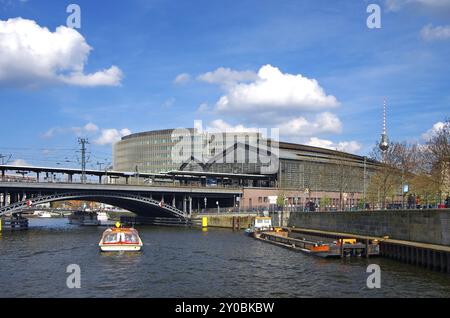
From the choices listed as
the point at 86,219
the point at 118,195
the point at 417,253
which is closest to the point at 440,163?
the point at 417,253

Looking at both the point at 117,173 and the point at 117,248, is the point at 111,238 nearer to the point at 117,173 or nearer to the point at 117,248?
→ the point at 117,248

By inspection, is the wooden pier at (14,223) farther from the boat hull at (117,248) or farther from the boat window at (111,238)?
the boat hull at (117,248)

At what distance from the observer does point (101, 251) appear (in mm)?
60250

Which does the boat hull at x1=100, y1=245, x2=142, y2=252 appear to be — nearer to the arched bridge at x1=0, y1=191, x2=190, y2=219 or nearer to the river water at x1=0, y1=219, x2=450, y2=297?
the river water at x1=0, y1=219, x2=450, y2=297

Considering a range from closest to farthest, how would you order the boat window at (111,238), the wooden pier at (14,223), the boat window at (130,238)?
the boat window at (111,238), the boat window at (130,238), the wooden pier at (14,223)

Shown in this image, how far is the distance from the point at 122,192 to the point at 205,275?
80.6m

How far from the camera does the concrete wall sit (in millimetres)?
46250

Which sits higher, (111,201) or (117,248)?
(111,201)

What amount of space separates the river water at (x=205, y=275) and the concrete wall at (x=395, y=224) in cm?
401

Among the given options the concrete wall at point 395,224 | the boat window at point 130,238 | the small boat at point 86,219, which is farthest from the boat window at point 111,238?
the small boat at point 86,219

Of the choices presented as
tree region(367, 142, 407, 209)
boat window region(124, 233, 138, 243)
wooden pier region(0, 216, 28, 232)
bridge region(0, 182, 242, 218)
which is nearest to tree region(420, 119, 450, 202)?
tree region(367, 142, 407, 209)

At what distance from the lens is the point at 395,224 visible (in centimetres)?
5522

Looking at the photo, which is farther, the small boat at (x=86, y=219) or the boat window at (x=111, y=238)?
the small boat at (x=86, y=219)

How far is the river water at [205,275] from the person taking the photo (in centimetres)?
3556
